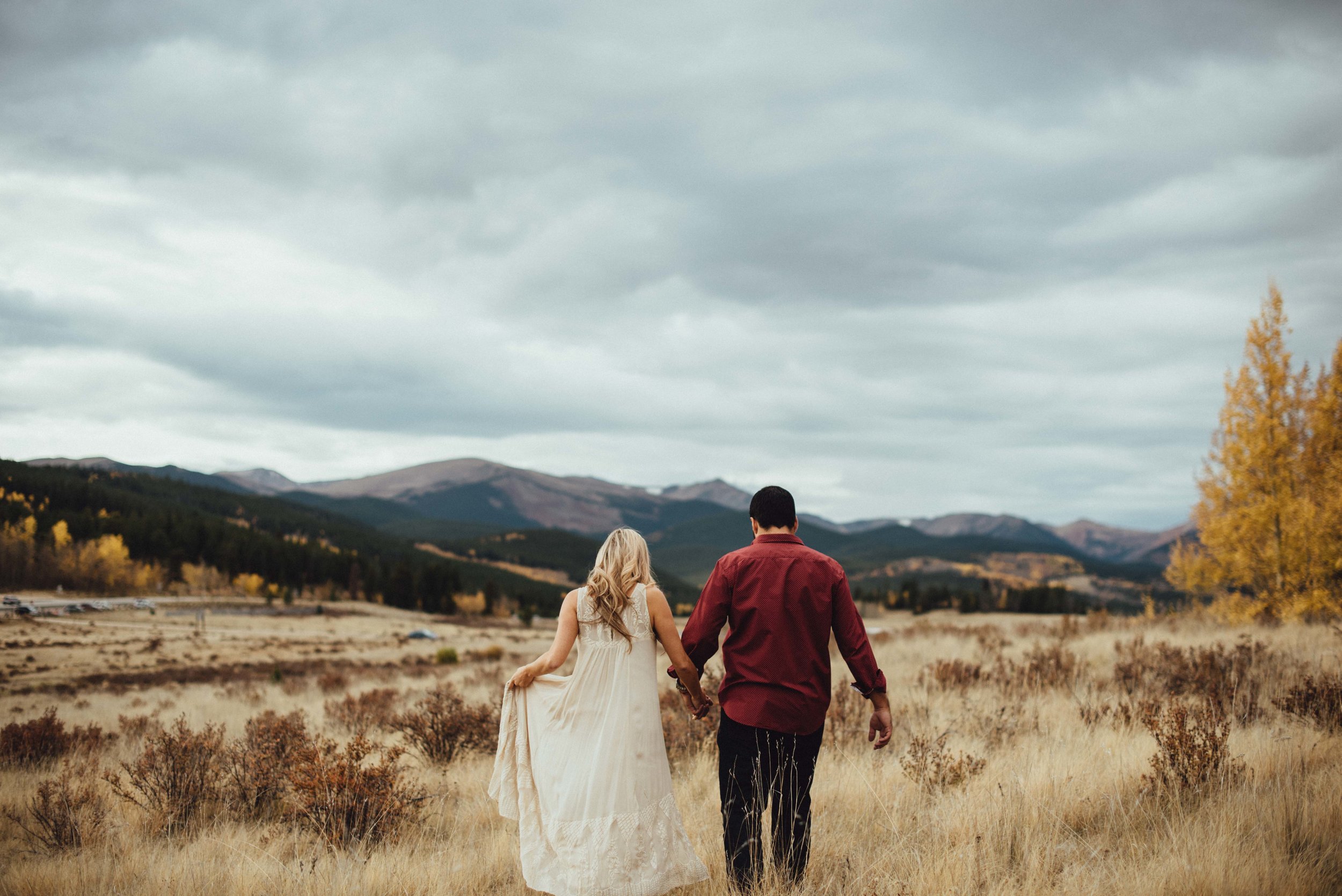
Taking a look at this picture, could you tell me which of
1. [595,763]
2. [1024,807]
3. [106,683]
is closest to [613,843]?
[595,763]

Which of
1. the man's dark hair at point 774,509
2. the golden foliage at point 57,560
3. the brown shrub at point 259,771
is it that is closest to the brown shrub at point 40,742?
the brown shrub at point 259,771

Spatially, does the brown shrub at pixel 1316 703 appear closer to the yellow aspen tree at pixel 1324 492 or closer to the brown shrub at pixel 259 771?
the brown shrub at pixel 259 771

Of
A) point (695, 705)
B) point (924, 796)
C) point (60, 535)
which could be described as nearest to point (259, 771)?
point (695, 705)

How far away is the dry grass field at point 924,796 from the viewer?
3.84m

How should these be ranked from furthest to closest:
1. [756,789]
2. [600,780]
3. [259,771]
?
1. [259,771]
2. [600,780]
3. [756,789]

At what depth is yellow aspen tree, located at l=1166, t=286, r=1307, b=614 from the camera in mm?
16875

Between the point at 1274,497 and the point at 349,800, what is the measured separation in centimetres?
2223

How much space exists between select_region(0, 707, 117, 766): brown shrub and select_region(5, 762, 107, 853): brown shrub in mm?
2719

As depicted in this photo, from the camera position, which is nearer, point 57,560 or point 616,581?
point 616,581

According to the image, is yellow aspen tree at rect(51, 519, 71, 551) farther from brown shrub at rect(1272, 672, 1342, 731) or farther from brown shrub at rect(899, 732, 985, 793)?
brown shrub at rect(1272, 672, 1342, 731)

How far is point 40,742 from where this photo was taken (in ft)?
27.4

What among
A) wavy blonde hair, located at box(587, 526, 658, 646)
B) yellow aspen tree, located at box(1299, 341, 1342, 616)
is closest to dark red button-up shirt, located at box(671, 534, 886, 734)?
wavy blonde hair, located at box(587, 526, 658, 646)

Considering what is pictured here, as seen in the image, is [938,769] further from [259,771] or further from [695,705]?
[259,771]

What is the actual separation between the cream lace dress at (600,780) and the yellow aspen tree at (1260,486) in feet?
65.3
